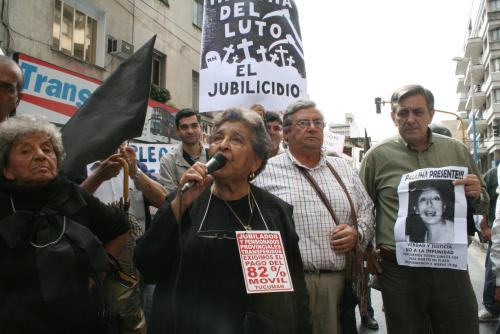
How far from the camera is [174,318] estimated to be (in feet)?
6.21

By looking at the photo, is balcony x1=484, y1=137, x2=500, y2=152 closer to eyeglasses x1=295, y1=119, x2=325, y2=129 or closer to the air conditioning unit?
the air conditioning unit

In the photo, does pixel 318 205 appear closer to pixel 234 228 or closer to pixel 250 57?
pixel 234 228

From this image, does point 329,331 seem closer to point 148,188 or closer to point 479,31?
point 148,188

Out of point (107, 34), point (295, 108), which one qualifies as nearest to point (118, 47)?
point (107, 34)

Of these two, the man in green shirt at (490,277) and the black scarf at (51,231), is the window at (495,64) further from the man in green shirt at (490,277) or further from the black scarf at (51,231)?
the black scarf at (51,231)

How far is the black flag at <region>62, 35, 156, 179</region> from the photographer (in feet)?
8.79

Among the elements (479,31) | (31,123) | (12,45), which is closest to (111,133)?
(31,123)

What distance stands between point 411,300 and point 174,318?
5.41 feet

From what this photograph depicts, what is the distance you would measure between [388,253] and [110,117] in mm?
2036

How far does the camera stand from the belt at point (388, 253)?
2.90 m

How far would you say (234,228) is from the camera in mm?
2141

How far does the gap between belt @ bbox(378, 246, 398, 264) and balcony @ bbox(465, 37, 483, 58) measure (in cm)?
5300

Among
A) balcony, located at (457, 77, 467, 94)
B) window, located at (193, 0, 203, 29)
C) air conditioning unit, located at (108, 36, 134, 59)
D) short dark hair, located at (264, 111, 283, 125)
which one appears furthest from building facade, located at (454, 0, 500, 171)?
short dark hair, located at (264, 111, 283, 125)

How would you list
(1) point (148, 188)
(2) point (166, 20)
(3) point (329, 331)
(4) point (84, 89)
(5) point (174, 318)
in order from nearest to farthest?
(5) point (174, 318) < (3) point (329, 331) < (1) point (148, 188) < (4) point (84, 89) < (2) point (166, 20)
